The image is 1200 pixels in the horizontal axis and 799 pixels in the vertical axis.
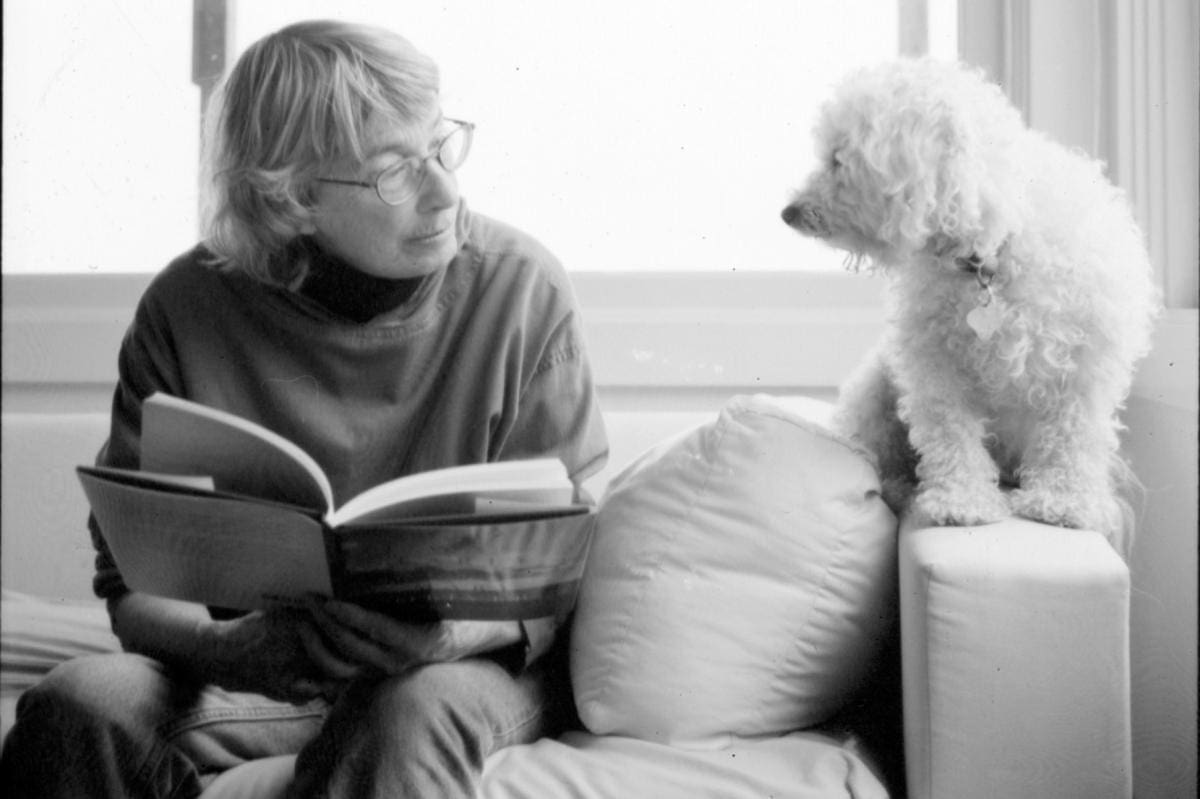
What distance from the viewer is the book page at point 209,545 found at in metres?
0.96

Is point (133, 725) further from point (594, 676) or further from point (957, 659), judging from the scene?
point (957, 659)

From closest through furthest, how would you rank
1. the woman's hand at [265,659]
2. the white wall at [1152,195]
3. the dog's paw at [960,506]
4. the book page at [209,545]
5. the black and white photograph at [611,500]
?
the book page at [209,545]
the black and white photograph at [611,500]
the woman's hand at [265,659]
the dog's paw at [960,506]
the white wall at [1152,195]

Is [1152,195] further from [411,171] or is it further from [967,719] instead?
[411,171]

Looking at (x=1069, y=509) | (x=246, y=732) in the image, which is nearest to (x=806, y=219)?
(x=1069, y=509)

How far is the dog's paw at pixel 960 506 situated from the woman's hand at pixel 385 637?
50 cm

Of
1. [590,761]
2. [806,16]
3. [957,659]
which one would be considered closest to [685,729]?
[590,761]

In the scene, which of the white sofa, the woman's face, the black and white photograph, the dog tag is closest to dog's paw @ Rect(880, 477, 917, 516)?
the black and white photograph

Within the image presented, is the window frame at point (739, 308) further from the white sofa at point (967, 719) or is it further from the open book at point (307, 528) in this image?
the open book at point (307, 528)

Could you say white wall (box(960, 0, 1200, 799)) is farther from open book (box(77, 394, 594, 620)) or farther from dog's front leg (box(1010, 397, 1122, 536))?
open book (box(77, 394, 594, 620))

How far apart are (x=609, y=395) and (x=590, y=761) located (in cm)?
113

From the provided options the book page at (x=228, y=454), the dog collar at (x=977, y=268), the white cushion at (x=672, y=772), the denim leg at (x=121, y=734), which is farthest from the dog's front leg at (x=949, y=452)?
the denim leg at (x=121, y=734)

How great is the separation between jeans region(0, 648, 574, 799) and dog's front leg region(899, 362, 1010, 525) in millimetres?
485

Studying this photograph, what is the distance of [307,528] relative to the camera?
0.96 m

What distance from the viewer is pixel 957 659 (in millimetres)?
1135
